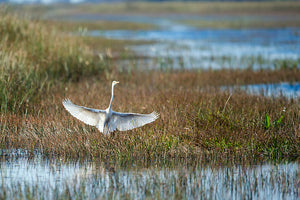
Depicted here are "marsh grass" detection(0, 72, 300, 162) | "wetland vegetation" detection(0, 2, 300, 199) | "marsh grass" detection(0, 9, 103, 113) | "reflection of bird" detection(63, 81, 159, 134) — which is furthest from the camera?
"marsh grass" detection(0, 9, 103, 113)

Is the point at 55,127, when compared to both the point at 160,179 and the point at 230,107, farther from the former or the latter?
the point at 230,107

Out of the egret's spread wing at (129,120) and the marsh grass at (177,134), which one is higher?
the egret's spread wing at (129,120)

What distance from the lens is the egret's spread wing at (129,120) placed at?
652 cm

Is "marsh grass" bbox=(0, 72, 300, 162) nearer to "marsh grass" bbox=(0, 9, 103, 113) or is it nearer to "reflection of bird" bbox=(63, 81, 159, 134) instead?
"reflection of bird" bbox=(63, 81, 159, 134)

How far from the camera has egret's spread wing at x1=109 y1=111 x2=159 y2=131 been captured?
6.52 metres

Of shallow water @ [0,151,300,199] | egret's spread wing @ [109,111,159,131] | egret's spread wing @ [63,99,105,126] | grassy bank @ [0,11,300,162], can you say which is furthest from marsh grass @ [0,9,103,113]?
shallow water @ [0,151,300,199]

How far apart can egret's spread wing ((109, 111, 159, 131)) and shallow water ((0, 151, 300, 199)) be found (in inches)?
23.5

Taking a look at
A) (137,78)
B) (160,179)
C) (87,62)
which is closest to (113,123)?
(160,179)

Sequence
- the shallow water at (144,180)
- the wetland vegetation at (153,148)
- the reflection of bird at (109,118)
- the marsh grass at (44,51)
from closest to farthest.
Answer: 1. the shallow water at (144,180)
2. the wetland vegetation at (153,148)
3. the reflection of bird at (109,118)
4. the marsh grass at (44,51)

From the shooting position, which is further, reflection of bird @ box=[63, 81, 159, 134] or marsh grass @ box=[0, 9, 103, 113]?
marsh grass @ box=[0, 9, 103, 113]

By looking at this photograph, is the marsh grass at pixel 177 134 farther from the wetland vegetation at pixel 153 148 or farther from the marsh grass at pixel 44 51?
the marsh grass at pixel 44 51

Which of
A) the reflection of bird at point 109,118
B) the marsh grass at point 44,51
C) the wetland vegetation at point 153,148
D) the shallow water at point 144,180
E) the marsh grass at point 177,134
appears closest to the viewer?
the shallow water at point 144,180

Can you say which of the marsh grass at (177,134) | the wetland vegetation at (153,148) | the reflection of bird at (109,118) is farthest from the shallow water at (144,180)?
the reflection of bird at (109,118)

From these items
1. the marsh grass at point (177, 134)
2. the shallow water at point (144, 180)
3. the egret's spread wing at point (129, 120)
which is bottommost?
the shallow water at point (144, 180)
